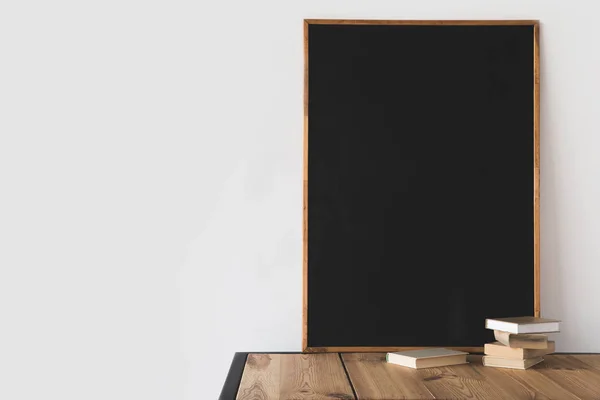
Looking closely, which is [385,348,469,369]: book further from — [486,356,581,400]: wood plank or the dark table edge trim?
the dark table edge trim

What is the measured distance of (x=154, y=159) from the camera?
232 cm

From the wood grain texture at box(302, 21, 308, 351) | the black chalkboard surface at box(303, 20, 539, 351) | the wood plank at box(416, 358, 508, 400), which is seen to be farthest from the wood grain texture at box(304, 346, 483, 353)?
the wood plank at box(416, 358, 508, 400)

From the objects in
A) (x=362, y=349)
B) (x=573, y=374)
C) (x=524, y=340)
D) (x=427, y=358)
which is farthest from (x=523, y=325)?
(x=362, y=349)

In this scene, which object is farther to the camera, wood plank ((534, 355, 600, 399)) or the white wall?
the white wall

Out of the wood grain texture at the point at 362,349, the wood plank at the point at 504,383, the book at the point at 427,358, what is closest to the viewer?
the wood plank at the point at 504,383

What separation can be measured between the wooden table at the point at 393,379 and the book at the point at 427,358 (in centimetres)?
2

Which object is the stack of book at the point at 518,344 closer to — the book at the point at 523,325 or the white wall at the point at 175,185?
the book at the point at 523,325

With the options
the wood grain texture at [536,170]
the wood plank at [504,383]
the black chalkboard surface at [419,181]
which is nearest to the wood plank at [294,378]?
the black chalkboard surface at [419,181]

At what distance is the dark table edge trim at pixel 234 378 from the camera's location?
169 cm

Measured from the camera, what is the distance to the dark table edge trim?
→ 1691 mm

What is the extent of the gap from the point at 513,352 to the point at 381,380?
445 millimetres

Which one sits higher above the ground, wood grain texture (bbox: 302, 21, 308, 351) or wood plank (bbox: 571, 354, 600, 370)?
wood grain texture (bbox: 302, 21, 308, 351)

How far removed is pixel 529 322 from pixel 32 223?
1.71 metres

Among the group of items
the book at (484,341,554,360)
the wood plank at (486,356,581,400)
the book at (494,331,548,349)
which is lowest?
the wood plank at (486,356,581,400)
